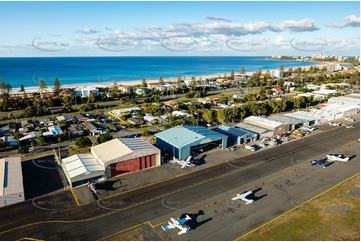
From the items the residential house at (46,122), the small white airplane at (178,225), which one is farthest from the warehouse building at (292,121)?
the residential house at (46,122)

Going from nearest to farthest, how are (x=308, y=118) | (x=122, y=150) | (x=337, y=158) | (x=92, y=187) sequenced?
(x=92, y=187), (x=122, y=150), (x=337, y=158), (x=308, y=118)

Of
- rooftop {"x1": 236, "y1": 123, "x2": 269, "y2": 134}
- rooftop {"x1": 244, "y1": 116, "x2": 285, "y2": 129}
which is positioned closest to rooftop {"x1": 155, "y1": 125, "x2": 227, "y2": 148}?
rooftop {"x1": 236, "y1": 123, "x2": 269, "y2": 134}

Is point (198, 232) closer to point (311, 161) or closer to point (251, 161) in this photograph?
point (251, 161)

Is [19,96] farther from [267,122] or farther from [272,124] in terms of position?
[272,124]

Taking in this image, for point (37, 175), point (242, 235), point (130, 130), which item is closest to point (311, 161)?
point (242, 235)

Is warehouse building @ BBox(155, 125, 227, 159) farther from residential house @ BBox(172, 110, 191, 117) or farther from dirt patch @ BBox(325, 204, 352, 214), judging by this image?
dirt patch @ BBox(325, 204, 352, 214)

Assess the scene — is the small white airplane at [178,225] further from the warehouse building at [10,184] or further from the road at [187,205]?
the warehouse building at [10,184]

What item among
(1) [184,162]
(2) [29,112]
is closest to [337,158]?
(1) [184,162]
